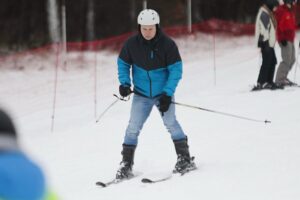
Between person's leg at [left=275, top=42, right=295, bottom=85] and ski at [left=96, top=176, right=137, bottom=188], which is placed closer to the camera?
ski at [left=96, top=176, right=137, bottom=188]

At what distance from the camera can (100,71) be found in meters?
16.5

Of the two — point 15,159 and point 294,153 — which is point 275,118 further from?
point 15,159

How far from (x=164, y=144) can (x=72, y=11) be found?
17.9 metres

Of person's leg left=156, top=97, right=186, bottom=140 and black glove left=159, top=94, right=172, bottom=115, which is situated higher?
black glove left=159, top=94, right=172, bottom=115

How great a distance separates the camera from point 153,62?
5582 mm

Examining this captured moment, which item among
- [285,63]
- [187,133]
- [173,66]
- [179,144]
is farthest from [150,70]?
[285,63]

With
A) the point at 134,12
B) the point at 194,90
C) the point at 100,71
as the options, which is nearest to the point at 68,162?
the point at 194,90

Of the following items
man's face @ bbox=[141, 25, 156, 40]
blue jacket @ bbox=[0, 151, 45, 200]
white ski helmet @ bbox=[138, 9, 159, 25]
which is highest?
white ski helmet @ bbox=[138, 9, 159, 25]

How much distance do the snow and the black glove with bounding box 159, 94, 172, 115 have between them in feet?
2.20

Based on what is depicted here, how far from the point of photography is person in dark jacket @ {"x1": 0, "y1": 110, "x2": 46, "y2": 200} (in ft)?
3.87

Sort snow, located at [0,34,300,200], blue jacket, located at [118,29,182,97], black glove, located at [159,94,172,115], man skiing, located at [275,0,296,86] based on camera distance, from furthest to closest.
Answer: man skiing, located at [275,0,296,86] → blue jacket, located at [118,29,182,97] → black glove, located at [159,94,172,115] → snow, located at [0,34,300,200]

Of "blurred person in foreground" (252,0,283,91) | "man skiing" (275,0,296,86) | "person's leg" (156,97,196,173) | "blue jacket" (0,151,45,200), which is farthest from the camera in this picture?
"man skiing" (275,0,296,86)

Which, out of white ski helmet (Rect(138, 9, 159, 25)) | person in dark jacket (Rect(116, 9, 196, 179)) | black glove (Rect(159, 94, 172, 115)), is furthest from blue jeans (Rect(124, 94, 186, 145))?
white ski helmet (Rect(138, 9, 159, 25))

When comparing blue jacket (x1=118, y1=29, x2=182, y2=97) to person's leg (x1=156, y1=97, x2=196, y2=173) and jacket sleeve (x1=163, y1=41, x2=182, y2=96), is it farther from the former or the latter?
person's leg (x1=156, y1=97, x2=196, y2=173)
